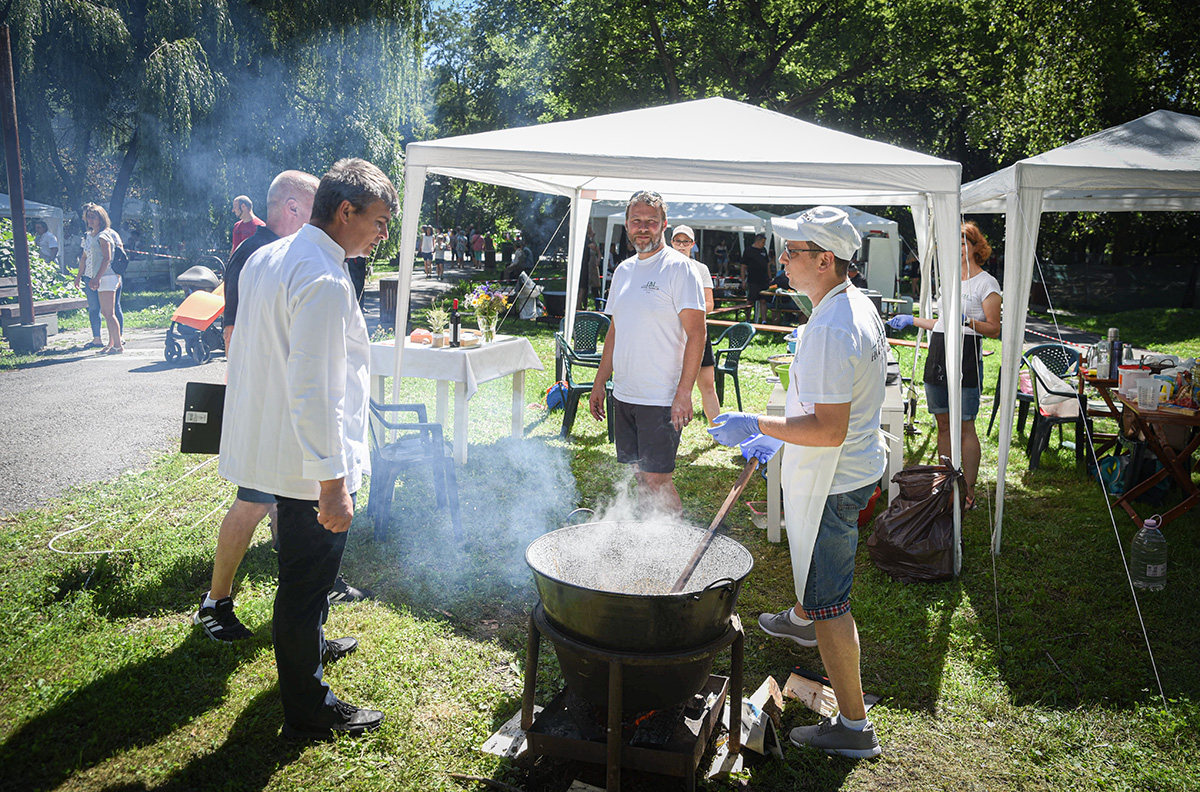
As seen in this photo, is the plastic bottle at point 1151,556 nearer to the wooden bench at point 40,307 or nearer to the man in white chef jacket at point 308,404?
the man in white chef jacket at point 308,404

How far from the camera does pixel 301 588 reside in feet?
8.34

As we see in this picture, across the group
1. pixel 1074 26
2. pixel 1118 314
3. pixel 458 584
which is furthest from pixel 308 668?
pixel 1118 314

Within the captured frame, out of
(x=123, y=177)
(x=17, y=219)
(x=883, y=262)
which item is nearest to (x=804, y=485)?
(x=17, y=219)

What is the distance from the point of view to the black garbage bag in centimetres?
428

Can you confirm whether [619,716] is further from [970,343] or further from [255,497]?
[970,343]

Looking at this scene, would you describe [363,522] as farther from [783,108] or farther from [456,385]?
[783,108]

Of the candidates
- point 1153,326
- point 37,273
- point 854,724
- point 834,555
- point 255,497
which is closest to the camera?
point 834,555

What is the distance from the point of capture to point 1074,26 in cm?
1534

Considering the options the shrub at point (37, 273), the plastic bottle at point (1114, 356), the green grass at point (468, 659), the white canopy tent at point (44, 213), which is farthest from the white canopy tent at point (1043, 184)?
the white canopy tent at point (44, 213)

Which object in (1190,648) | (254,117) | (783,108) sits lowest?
(1190,648)

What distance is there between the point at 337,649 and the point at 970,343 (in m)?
4.58

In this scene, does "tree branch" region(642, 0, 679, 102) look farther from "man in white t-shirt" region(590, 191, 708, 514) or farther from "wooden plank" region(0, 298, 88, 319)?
"man in white t-shirt" region(590, 191, 708, 514)

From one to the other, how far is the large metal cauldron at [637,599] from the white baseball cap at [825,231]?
3.76 ft

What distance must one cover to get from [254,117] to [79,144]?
10.8 meters
